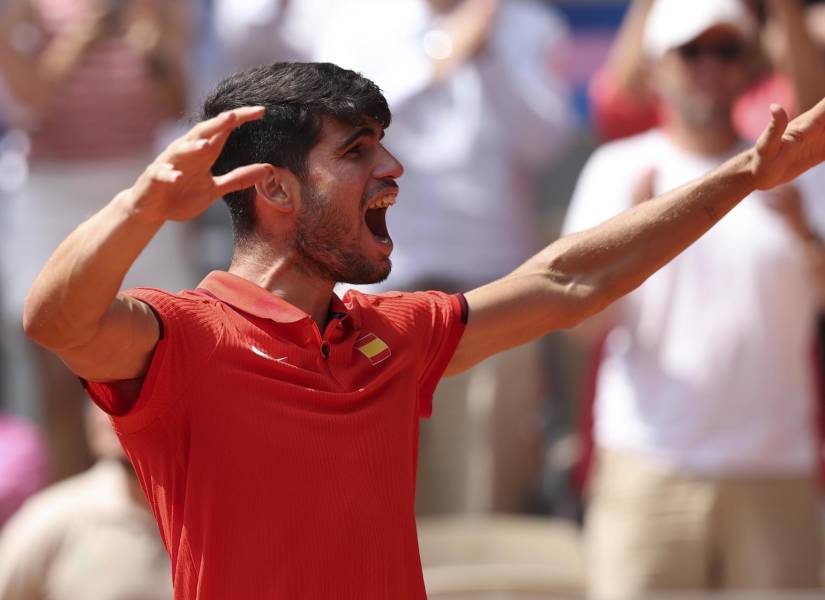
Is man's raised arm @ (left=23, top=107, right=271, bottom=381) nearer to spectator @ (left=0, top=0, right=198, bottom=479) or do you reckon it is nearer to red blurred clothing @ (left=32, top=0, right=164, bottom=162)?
spectator @ (left=0, top=0, right=198, bottom=479)

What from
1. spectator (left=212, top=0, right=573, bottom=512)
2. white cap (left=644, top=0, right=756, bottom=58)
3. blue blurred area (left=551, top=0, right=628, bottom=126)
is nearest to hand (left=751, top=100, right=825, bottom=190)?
white cap (left=644, top=0, right=756, bottom=58)

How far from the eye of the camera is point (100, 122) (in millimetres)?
6074

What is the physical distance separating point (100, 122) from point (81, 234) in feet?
12.4

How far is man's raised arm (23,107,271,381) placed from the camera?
234 cm

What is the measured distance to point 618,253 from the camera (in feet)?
10.2

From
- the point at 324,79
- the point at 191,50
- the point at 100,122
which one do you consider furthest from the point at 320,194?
the point at 191,50

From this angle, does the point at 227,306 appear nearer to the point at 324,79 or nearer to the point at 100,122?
the point at 324,79

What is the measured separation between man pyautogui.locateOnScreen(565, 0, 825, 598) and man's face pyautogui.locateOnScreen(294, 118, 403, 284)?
2.24 meters

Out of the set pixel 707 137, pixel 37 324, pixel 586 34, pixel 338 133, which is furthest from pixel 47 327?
pixel 586 34

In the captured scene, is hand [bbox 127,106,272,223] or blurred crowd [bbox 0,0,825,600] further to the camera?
blurred crowd [bbox 0,0,825,600]

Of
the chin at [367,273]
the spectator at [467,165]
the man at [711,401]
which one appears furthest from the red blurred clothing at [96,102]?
the chin at [367,273]

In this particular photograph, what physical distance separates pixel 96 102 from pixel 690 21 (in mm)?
2318

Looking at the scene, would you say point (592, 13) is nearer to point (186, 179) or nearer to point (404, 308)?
point (404, 308)

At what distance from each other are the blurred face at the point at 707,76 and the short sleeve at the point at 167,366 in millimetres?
2854
